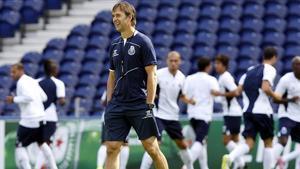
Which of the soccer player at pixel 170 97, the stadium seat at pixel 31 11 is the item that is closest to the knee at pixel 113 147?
the soccer player at pixel 170 97

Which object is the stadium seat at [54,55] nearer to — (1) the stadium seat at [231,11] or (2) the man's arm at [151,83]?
(1) the stadium seat at [231,11]

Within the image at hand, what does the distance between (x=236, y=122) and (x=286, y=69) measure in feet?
14.6

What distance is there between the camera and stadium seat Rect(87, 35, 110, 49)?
81.6ft

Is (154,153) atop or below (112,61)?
below

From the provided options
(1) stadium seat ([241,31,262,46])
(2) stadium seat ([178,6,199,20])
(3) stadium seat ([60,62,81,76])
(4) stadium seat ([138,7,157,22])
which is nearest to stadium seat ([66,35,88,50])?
(3) stadium seat ([60,62,81,76])

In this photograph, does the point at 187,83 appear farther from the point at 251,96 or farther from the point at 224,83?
→ the point at 251,96

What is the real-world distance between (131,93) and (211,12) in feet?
39.8

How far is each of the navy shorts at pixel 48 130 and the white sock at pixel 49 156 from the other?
17 cm

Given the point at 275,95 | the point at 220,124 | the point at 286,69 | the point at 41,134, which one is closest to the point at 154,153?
the point at 275,95

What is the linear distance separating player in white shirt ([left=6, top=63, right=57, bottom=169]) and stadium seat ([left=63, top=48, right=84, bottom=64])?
560cm

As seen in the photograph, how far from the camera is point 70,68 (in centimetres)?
2419

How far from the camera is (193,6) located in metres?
25.7

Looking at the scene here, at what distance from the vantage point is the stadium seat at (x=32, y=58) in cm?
2442

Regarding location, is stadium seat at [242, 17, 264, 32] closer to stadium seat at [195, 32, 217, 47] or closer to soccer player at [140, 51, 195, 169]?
stadium seat at [195, 32, 217, 47]
